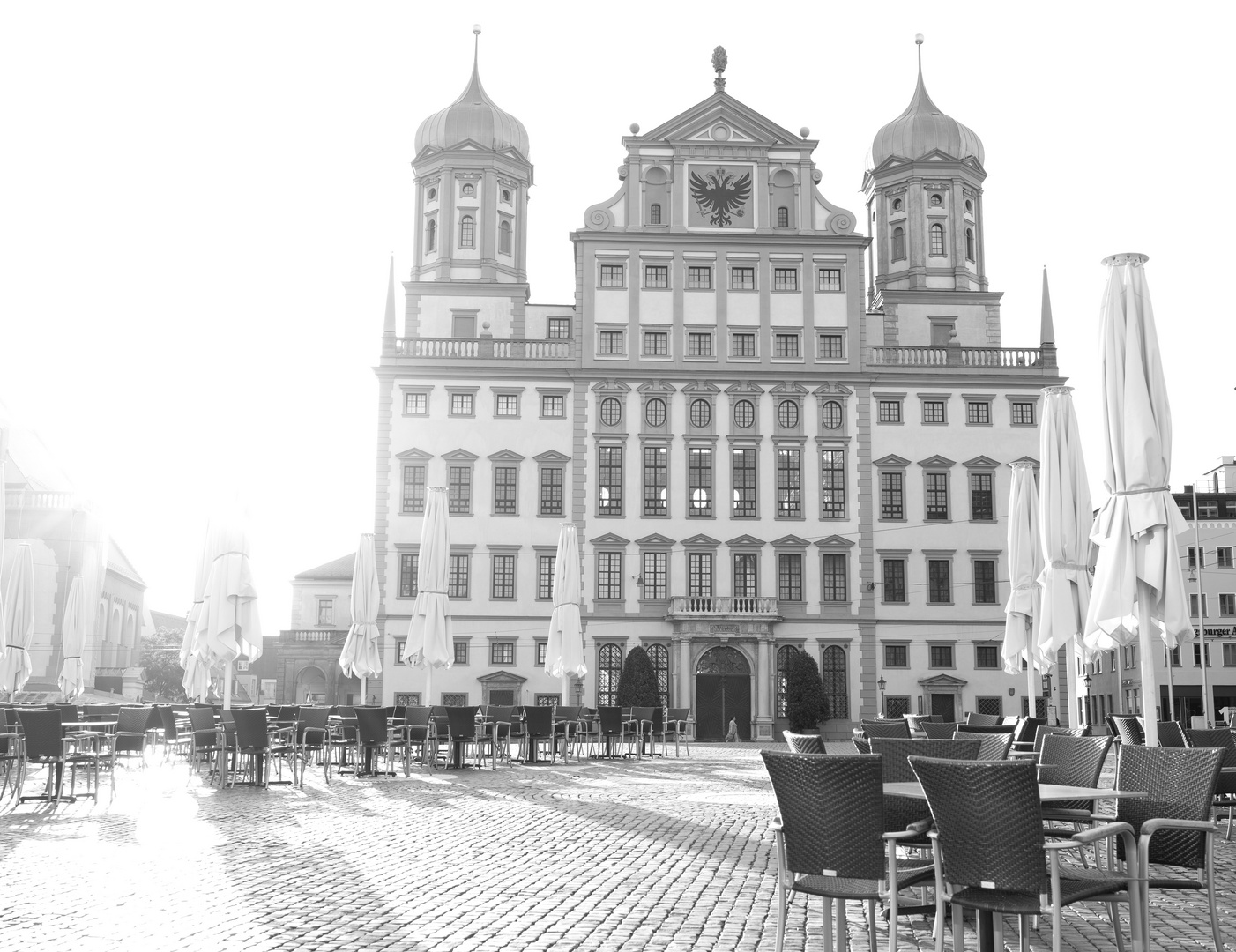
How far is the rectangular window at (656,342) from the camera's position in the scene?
47281mm

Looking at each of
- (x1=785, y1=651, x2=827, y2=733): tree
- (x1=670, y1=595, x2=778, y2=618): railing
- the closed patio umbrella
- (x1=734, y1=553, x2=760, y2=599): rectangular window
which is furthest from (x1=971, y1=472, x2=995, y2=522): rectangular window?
the closed patio umbrella

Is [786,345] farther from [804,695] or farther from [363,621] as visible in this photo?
[363,621]

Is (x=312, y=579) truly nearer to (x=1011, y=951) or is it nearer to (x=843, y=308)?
(x=843, y=308)

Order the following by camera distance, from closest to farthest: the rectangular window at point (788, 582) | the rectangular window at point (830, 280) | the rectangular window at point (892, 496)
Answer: the rectangular window at point (788, 582) → the rectangular window at point (892, 496) → the rectangular window at point (830, 280)

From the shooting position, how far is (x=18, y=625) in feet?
78.3

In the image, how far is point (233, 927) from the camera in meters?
7.25

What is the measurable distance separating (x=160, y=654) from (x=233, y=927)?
7563cm

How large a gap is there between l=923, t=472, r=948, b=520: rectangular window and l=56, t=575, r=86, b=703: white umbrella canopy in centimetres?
2861

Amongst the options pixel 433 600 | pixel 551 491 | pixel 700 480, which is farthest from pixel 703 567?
pixel 433 600

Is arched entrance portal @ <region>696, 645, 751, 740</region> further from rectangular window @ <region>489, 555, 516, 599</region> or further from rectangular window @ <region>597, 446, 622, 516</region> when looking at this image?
rectangular window @ <region>489, 555, 516, 599</region>

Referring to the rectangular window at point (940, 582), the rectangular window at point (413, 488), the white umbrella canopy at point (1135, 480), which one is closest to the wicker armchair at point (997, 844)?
the white umbrella canopy at point (1135, 480)

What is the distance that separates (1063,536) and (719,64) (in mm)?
36887

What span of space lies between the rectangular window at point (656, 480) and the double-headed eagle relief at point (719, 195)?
28.4ft

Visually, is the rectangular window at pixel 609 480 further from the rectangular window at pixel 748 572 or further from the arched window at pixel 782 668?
the arched window at pixel 782 668
